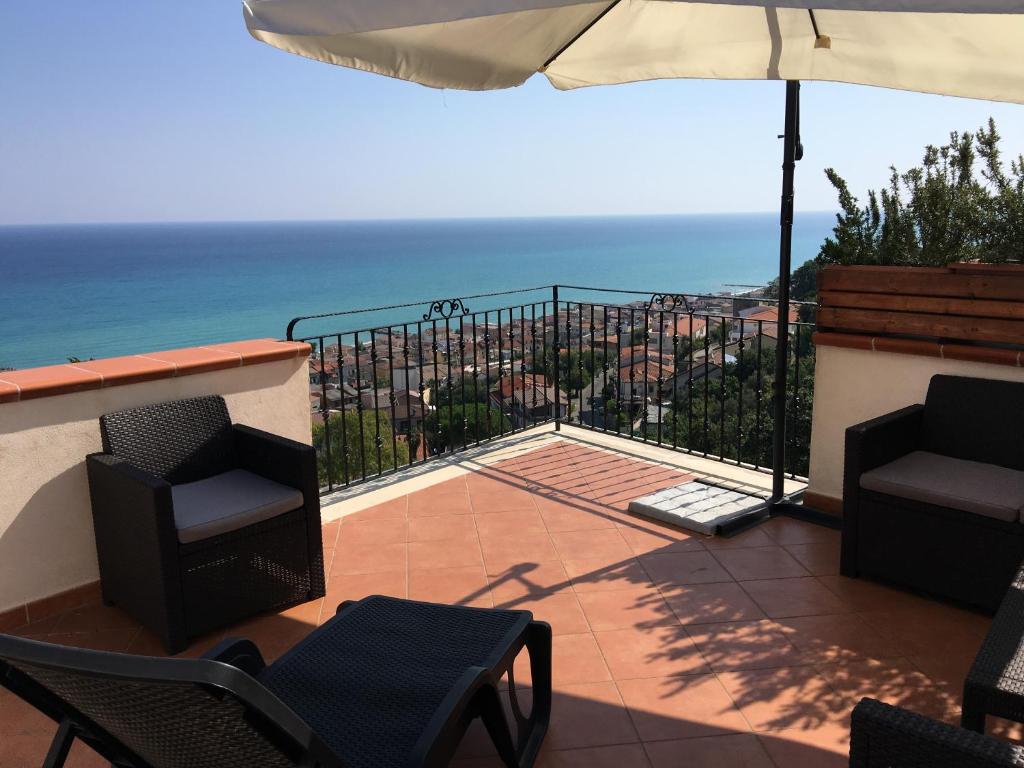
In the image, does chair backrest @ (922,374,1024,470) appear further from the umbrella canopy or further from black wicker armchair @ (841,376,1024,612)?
the umbrella canopy

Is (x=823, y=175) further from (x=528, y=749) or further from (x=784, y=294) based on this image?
(x=528, y=749)

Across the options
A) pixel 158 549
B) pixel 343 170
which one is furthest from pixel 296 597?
pixel 343 170

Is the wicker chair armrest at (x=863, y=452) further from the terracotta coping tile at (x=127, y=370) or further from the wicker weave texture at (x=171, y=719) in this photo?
the terracotta coping tile at (x=127, y=370)

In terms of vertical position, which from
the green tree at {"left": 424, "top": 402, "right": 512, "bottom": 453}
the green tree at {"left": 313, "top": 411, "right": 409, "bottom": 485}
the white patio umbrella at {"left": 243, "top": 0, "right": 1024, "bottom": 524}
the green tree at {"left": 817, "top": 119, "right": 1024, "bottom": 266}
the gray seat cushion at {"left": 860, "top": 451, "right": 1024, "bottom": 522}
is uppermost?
the white patio umbrella at {"left": 243, "top": 0, "right": 1024, "bottom": 524}

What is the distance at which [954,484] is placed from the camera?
10.3ft

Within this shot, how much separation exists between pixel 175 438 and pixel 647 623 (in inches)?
83.0

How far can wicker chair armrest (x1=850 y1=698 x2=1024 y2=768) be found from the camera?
4.14 ft

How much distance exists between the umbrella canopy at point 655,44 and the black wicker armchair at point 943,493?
4.29 feet

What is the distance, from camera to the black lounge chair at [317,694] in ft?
3.76

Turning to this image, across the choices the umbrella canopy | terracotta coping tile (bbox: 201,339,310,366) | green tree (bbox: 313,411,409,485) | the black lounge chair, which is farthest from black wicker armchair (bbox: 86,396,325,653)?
the umbrella canopy

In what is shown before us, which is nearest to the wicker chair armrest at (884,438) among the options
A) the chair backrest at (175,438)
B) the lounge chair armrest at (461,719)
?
the lounge chair armrest at (461,719)

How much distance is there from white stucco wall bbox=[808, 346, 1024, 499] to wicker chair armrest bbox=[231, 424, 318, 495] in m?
2.45

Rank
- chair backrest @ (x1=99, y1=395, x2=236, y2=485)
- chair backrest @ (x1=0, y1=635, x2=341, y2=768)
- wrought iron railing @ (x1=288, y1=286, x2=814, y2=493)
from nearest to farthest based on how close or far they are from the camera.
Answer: chair backrest @ (x1=0, y1=635, x2=341, y2=768)
chair backrest @ (x1=99, y1=395, x2=236, y2=485)
wrought iron railing @ (x1=288, y1=286, x2=814, y2=493)

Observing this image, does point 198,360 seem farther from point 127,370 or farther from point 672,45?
point 672,45
